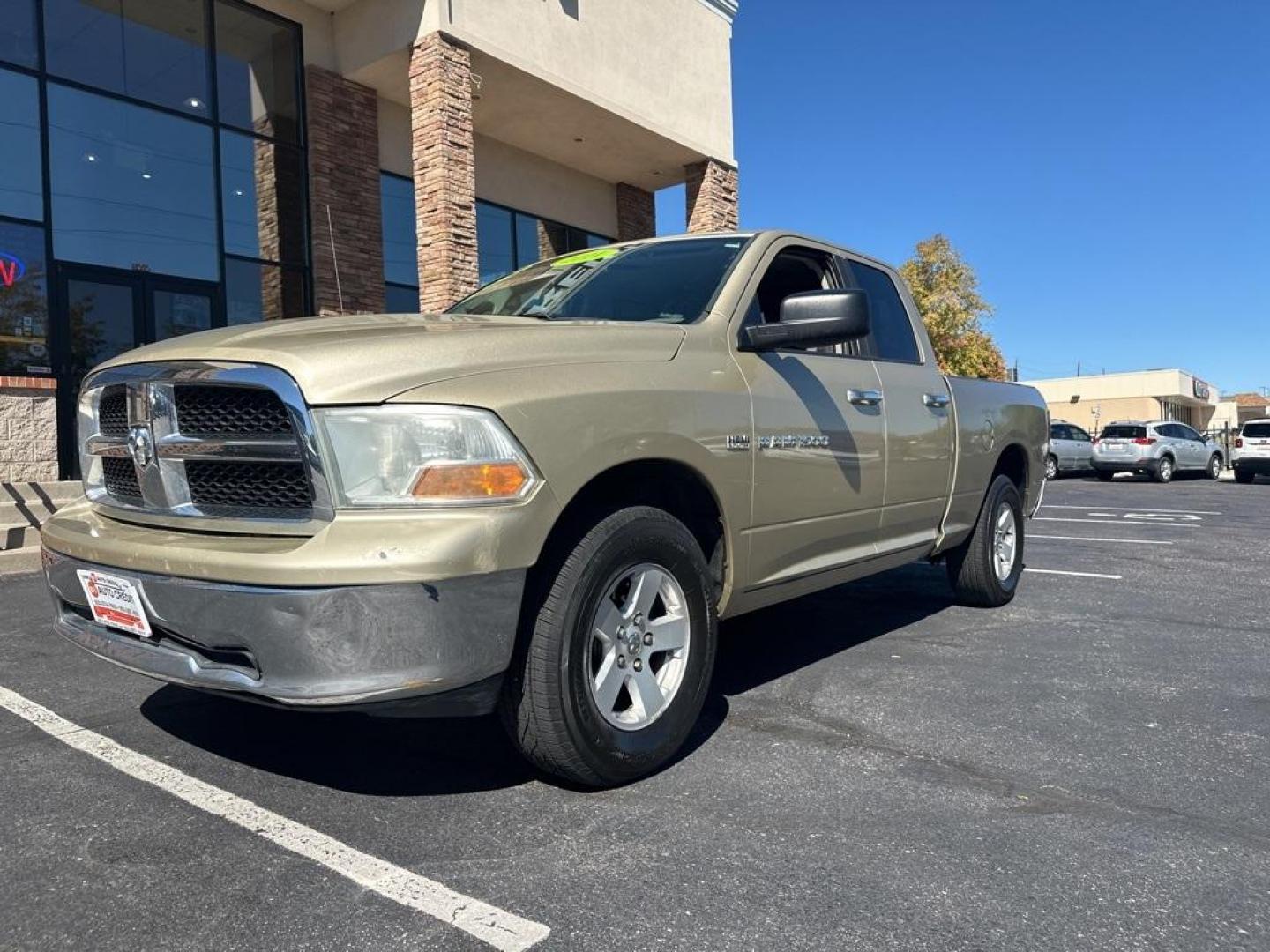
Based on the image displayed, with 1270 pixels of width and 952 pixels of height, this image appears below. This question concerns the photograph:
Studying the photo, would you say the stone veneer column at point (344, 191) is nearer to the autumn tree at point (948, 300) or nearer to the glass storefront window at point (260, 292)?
the glass storefront window at point (260, 292)

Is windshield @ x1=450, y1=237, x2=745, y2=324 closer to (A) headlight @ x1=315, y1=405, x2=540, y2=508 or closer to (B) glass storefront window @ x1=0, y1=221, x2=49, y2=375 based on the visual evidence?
(A) headlight @ x1=315, y1=405, x2=540, y2=508

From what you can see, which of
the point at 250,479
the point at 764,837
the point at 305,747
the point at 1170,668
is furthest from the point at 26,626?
the point at 1170,668

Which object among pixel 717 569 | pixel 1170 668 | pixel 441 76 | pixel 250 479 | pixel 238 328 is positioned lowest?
pixel 1170 668

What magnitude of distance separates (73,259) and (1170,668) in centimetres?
1109

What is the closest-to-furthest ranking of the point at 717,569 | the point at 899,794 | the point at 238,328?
the point at 899,794 → the point at 238,328 → the point at 717,569

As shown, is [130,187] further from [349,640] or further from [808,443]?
[349,640]

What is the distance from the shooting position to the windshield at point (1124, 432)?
75.7 ft

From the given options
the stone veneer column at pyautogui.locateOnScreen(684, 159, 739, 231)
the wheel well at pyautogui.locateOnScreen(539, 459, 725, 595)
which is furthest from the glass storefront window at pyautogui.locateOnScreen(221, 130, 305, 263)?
the wheel well at pyautogui.locateOnScreen(539, 459, 725, 595)

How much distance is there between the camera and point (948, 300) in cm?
3191

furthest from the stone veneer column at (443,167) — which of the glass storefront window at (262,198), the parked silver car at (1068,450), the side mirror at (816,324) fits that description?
the parked silver car at (1068,450)

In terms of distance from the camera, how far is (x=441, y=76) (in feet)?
35.1

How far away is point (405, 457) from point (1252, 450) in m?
25.1

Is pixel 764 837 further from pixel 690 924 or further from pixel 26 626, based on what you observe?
pixel 26 626

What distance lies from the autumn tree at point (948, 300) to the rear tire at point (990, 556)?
89.2 feet
